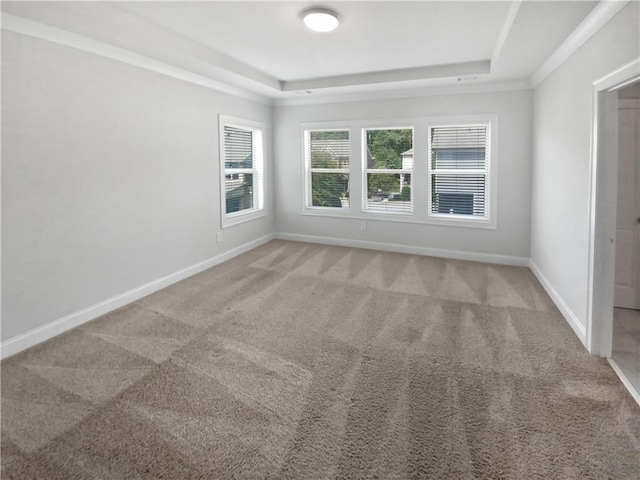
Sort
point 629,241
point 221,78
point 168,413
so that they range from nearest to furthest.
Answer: point 168,413 → point 629,241 → point 221,78

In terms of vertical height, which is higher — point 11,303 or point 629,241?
point 629,241

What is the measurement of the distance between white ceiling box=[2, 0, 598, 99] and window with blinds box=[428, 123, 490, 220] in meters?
0.71

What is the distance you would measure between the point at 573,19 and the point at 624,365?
98.3 inches

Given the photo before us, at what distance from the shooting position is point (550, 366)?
263 centimetres

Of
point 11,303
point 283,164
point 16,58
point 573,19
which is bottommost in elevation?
point 11,303

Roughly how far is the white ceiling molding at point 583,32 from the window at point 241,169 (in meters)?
3.91

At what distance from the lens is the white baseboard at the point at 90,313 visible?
2883 mm

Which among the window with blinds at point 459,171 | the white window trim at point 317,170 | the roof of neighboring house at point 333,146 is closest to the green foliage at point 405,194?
the window with blinds at point 459,171

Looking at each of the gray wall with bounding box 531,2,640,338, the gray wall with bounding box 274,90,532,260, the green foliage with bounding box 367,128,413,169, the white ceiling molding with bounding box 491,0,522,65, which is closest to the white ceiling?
the white ceiling molding with bounding box 491,0,522,65

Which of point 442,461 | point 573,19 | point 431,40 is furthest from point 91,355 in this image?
point 573,19

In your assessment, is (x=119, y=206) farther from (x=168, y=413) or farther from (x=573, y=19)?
(x=573, y=19)

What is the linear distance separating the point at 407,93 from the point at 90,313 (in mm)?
4834

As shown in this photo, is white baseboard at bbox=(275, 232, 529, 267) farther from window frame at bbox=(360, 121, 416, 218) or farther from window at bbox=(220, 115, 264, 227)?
window at bbox=(220, 115, 264, 227)

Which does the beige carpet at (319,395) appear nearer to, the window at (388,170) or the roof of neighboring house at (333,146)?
the window at (388,170)
